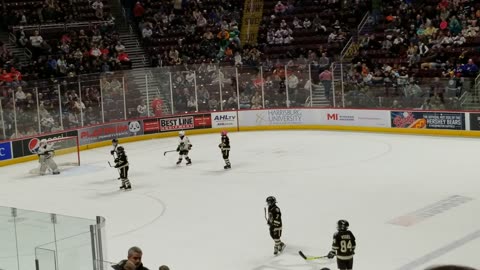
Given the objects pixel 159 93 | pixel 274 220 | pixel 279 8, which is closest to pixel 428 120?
pixel 159 93

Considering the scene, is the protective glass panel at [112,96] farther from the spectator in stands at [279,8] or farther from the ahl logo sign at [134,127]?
the spectator in stands at [279,8]

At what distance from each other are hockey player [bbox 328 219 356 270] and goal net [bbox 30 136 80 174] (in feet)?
43.1

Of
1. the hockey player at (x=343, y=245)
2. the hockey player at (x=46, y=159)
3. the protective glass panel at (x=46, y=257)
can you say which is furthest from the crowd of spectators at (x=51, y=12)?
the protective glass panel at (x=46, y=257)

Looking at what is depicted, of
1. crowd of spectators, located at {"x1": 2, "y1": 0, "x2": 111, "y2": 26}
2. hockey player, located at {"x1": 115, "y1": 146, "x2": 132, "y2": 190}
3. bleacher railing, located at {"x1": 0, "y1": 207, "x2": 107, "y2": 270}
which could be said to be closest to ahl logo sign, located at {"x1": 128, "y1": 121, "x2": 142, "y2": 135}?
crowd of spectators, located at {"x1": 2, "y1": 0, "x2": 111, "y2": 26}

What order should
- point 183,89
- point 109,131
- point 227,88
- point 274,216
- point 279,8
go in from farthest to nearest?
point 279,8 → point 227,88 → point 183,89 → point 109,131 → point 274,216

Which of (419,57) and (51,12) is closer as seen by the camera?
(419,57)

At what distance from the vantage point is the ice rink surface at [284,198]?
42.9ft

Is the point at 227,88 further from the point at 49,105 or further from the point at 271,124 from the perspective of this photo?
the point at 49,105

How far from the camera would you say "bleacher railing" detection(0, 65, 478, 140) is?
79.2 ft

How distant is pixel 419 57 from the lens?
91.1 ft

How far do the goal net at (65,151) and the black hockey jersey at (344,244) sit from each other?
13157mm

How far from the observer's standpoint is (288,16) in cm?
3288

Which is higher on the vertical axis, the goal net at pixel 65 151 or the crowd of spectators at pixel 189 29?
the crowd of spectators at pixel 189 29

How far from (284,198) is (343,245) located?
20.3ft
